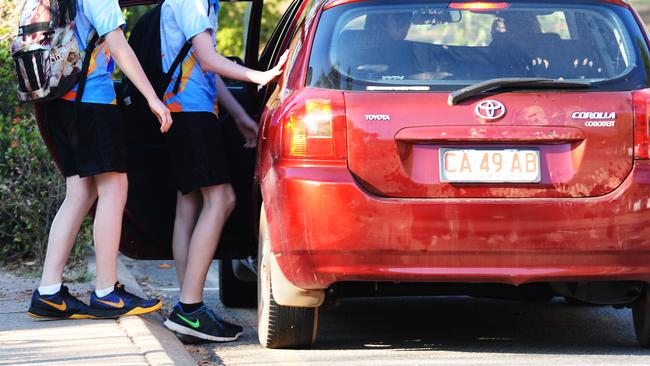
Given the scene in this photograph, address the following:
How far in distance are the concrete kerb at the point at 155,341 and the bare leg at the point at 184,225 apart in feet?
1.06

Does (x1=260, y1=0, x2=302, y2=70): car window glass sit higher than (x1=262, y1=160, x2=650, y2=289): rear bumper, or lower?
higher

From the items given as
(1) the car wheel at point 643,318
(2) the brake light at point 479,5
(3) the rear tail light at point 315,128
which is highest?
(2) the brake light at point 479,5

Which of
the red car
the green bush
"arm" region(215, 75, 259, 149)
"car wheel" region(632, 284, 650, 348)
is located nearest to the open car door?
"arm" region(215, 75, 259, 149)

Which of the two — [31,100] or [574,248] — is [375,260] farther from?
[31,100]

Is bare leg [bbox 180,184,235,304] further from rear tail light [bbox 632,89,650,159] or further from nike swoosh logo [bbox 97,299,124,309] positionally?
rear tail light [bbox 632,89,650,159]

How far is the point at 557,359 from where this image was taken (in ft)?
18.8

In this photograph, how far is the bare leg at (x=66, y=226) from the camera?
6.33 metres

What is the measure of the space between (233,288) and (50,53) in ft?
6.95

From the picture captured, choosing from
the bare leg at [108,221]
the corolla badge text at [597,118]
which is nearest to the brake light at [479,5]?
the corolla badge text at [597,118]

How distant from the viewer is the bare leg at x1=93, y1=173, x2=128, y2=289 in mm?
6262

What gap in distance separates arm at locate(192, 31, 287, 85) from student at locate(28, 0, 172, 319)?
29cm

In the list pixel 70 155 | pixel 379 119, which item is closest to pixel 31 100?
pixel 70 155

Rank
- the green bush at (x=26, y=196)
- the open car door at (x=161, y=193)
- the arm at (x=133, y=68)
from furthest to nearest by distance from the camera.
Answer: the green bush at (x=26, y=196) < the open car door at (x=161, y=193) < the arm at (x=133, y=68)

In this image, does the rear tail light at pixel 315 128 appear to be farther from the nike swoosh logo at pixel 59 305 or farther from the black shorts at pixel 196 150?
the nike swoosh logo at pixel 59 305
